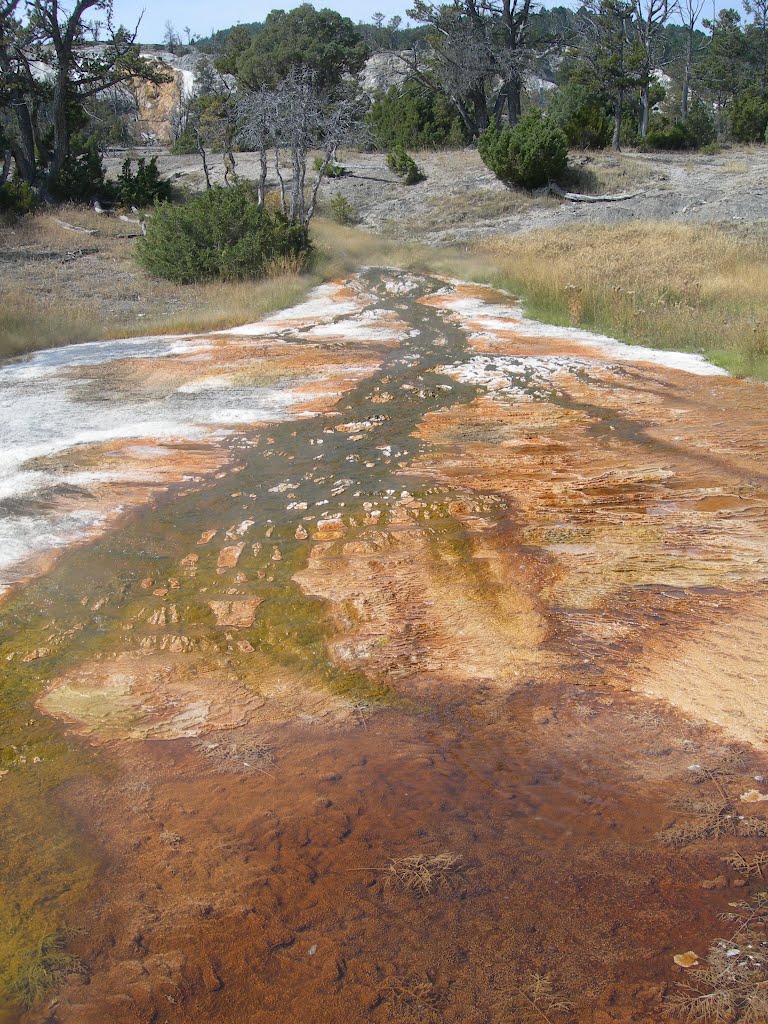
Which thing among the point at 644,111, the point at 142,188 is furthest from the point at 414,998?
the point at 644,111

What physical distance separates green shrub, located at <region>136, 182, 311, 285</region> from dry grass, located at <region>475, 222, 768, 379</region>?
4.80 meters

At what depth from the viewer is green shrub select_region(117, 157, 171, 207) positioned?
28.0 metres

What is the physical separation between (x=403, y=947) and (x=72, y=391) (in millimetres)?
8135

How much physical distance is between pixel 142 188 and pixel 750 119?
25.1 metres

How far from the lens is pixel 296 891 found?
2.89 metres

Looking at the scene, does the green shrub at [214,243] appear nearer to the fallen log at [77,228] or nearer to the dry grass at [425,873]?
the fallen log at [77,228]

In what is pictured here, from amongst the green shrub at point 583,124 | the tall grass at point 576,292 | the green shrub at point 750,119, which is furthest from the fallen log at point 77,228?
the green shrub at point 750,119

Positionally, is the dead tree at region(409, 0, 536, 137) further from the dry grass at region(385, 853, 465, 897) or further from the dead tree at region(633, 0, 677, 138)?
the dry grass at region(385, 853, 465, 897)

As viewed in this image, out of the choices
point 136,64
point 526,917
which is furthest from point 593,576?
point 136,64

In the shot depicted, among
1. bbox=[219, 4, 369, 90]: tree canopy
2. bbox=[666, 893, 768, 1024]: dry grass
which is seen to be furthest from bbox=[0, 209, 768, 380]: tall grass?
bbox=[219, 4, 369, 90]: tree canopy

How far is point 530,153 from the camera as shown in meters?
26.0

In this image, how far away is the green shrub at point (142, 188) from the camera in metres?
28.0

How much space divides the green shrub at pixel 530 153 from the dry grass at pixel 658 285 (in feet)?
23.5

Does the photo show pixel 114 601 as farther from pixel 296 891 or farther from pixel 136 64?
pixel 136 64
